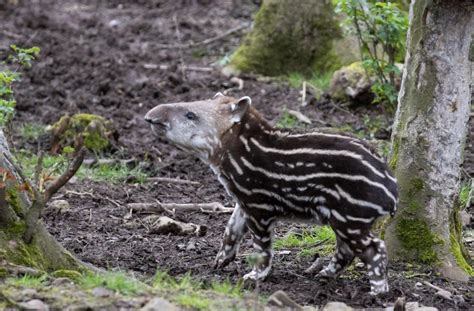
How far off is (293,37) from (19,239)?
319 inches

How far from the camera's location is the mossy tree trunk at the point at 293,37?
13.9 metres

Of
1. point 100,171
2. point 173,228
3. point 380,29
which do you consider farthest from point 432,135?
point 100,171

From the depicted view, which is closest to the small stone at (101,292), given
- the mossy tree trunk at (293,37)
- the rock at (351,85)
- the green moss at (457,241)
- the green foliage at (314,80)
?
the green moss at (457,241)

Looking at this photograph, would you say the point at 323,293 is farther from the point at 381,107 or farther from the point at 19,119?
the point at 19,119

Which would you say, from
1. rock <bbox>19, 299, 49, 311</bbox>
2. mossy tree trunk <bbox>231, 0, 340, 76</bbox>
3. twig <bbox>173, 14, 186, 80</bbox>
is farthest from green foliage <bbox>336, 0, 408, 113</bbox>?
rock <bbox>19, 299, 49, 311</bbox>

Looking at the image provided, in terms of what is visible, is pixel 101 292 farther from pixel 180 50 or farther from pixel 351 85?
pixel 180 50

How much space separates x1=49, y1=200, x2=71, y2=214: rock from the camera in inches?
363

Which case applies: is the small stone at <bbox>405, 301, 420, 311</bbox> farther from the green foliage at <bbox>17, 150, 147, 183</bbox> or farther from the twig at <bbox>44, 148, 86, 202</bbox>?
the green foliage at <bbox>17, 150, 147, 183</bbox>

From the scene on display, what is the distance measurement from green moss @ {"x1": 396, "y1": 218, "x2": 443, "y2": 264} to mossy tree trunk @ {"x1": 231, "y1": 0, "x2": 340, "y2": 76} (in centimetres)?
639

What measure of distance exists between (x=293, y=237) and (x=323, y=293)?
1.72m

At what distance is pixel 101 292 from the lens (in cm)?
588

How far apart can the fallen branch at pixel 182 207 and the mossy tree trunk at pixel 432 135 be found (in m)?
2.22

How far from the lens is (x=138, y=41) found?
16688mm

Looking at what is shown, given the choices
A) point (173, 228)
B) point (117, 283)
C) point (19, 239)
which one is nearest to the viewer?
point (117, 283)
